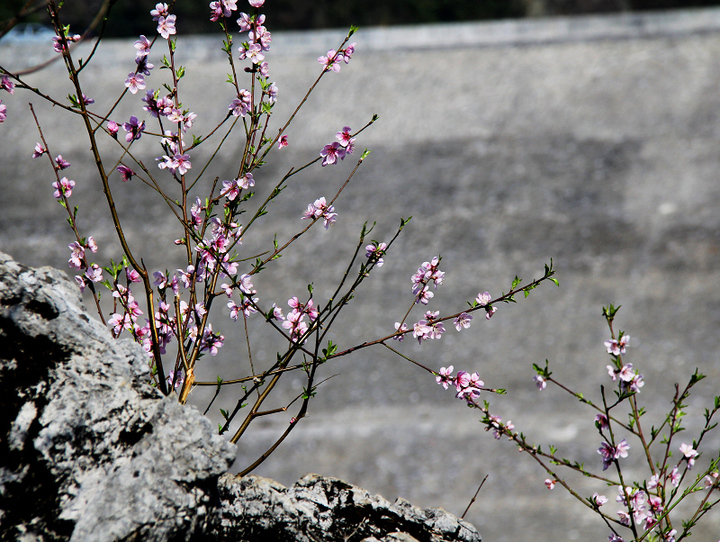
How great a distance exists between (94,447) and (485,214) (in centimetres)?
488

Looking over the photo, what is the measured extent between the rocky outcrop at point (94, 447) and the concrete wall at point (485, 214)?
3683mm

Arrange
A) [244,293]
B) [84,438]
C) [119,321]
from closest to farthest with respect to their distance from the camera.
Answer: [84,438], [244,293], [119,321]

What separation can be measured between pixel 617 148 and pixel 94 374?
5546mm

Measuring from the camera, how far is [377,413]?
17.0 feet

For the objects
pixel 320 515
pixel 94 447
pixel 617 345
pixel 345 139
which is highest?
pixel 345 139

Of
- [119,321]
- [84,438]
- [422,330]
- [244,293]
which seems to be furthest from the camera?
[119,321]

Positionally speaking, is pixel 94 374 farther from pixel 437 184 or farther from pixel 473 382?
pixel 437 184

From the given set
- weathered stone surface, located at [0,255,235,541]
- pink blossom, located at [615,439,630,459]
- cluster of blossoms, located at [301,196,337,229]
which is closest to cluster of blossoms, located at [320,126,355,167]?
cluster of blossoms, located at [301,196,337,229]

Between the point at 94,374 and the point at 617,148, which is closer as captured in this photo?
the point at 94,374

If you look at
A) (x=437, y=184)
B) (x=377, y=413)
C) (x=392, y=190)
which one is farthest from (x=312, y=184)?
(x=377, y=413)

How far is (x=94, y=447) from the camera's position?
123 centimetres

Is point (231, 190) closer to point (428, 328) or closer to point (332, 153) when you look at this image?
point (332, 153)

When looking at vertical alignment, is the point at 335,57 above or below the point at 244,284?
above

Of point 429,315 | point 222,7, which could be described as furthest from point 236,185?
point 429,315
